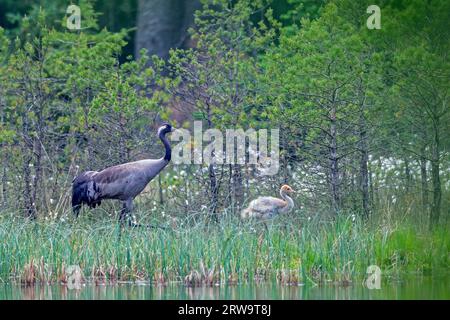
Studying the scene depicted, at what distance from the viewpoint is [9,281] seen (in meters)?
9.77

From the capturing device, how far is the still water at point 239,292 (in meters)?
8.80

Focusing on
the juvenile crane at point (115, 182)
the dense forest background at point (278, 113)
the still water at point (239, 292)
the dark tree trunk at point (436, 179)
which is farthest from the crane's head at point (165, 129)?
the still water at point (239, 292)

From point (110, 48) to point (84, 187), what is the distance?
2.04 m

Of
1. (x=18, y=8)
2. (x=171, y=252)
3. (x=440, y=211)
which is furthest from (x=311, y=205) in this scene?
(x=18, y=8)

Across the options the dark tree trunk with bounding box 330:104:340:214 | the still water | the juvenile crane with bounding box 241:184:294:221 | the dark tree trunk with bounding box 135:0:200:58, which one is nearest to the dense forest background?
the dark tree trunk with bounding box 330:104:340:214

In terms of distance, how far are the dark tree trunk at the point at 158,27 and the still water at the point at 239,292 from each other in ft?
34.8

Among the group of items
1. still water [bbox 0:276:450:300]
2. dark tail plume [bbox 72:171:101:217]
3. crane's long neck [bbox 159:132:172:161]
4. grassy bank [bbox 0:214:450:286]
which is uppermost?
crane's long neck [bbox 159:132:172:161]

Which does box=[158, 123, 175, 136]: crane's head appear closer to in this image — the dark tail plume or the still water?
the dark tail plume

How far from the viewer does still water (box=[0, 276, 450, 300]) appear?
28.9ft

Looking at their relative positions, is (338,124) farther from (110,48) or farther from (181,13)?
(181,13)

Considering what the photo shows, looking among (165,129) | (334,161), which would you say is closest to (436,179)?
(334,161)

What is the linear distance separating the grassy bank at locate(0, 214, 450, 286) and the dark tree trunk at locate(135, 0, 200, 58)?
1005cm
